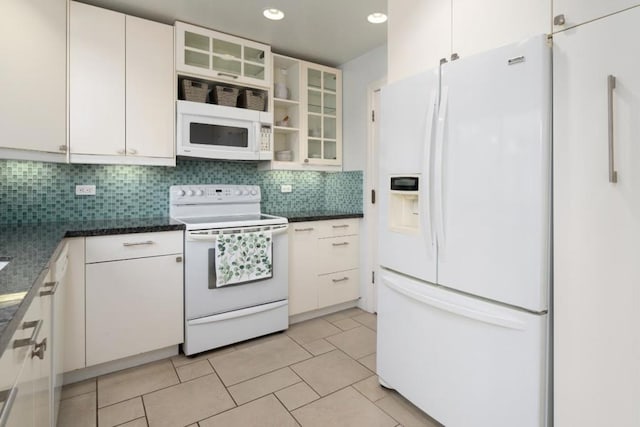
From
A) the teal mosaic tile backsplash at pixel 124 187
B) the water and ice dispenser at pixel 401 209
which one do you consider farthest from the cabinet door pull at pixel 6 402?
the teal mosaic tile backsplash at pixel 124 187

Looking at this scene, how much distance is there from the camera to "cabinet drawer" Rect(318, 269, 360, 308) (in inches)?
125

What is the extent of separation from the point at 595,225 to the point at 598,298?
0.25 m

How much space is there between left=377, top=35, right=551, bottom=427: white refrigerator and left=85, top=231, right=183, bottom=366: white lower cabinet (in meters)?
1.47

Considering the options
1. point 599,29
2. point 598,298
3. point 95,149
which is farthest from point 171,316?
point 599,29

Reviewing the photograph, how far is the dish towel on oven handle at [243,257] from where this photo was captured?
2451 millimetres

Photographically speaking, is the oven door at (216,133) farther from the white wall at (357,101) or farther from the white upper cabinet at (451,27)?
the white upper cabinet at (451,27)

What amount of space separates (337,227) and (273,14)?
180cm

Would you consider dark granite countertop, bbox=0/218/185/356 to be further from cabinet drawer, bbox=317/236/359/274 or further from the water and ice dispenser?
the water and ice dispenser

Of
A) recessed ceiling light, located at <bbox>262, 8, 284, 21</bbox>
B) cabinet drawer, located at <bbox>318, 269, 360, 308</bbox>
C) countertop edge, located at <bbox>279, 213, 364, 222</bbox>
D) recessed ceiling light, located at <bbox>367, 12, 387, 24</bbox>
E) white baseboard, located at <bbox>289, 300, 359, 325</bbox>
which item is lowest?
white baseboard, located at <bbox>289, 300, 359, 325</bbox>

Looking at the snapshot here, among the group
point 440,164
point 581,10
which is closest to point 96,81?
point 440,164

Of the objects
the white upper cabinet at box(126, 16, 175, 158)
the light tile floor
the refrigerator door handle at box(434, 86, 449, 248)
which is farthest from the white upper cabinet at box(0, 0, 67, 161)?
the refrigerator door handle at box(434, 86, 449, 248)

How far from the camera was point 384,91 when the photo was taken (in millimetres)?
1955

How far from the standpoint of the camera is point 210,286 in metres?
2.46

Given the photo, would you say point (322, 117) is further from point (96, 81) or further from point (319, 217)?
point (96, 81)
